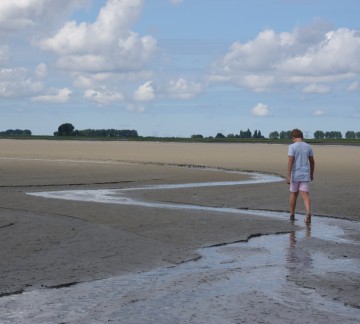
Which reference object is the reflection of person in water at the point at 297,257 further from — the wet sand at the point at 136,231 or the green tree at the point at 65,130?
the green tree at the point at 65,130

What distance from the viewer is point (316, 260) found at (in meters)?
9.20

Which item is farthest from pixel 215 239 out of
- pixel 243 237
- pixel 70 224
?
pixel 70 224

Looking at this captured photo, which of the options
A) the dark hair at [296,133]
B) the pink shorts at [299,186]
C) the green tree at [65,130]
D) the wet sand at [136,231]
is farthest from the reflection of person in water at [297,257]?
the green tree at [65,130]

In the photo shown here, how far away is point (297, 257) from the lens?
31.0ft

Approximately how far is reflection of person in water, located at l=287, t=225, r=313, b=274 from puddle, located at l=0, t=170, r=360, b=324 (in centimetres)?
1

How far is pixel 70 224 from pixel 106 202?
448 centimetres

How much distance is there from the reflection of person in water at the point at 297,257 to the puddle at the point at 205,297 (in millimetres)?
14

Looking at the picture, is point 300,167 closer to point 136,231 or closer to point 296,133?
point 296,133

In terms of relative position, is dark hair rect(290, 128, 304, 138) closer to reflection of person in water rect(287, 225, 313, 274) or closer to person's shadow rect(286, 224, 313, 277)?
person's shadow rect(286, 224, 313, 277)

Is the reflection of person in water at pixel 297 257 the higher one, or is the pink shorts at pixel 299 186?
the pink shorts at pixel 299 186

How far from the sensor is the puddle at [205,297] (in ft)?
20.4

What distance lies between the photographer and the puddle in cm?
623

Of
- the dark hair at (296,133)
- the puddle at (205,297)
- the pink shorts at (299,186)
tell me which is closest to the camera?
the puddle at (205,297)

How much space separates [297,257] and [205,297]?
9.32ft
